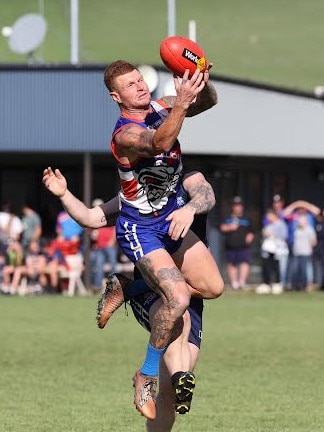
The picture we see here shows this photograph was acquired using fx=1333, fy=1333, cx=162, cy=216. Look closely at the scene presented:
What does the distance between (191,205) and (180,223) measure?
21 cm

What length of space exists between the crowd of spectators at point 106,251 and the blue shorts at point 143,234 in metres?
18.8

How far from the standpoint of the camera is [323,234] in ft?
98.7

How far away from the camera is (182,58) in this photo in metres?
8.05

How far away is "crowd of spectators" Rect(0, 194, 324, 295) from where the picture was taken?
90.5 feet

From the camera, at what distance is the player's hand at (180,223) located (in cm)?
806

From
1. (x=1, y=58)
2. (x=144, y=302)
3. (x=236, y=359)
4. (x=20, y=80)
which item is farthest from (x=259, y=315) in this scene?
(x=1, y=58)

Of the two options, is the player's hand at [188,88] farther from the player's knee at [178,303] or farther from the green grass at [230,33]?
the green grass at [230,33]

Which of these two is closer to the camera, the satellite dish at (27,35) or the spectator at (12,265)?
the spectator at (12,265)

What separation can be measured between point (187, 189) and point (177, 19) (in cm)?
7421

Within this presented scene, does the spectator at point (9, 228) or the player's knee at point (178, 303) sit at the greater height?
the player's knee at point (178, 303)

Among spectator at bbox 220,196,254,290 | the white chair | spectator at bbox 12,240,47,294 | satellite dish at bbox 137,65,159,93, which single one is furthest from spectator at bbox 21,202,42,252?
spectator at bbox 220,196,254,290

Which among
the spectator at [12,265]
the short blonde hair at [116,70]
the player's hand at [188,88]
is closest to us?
the player's hand at [188,88]

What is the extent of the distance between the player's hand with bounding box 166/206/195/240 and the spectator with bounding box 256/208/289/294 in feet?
69.2

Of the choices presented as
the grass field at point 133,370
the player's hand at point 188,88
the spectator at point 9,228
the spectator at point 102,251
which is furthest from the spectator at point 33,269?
the player's hand at point 188,88
